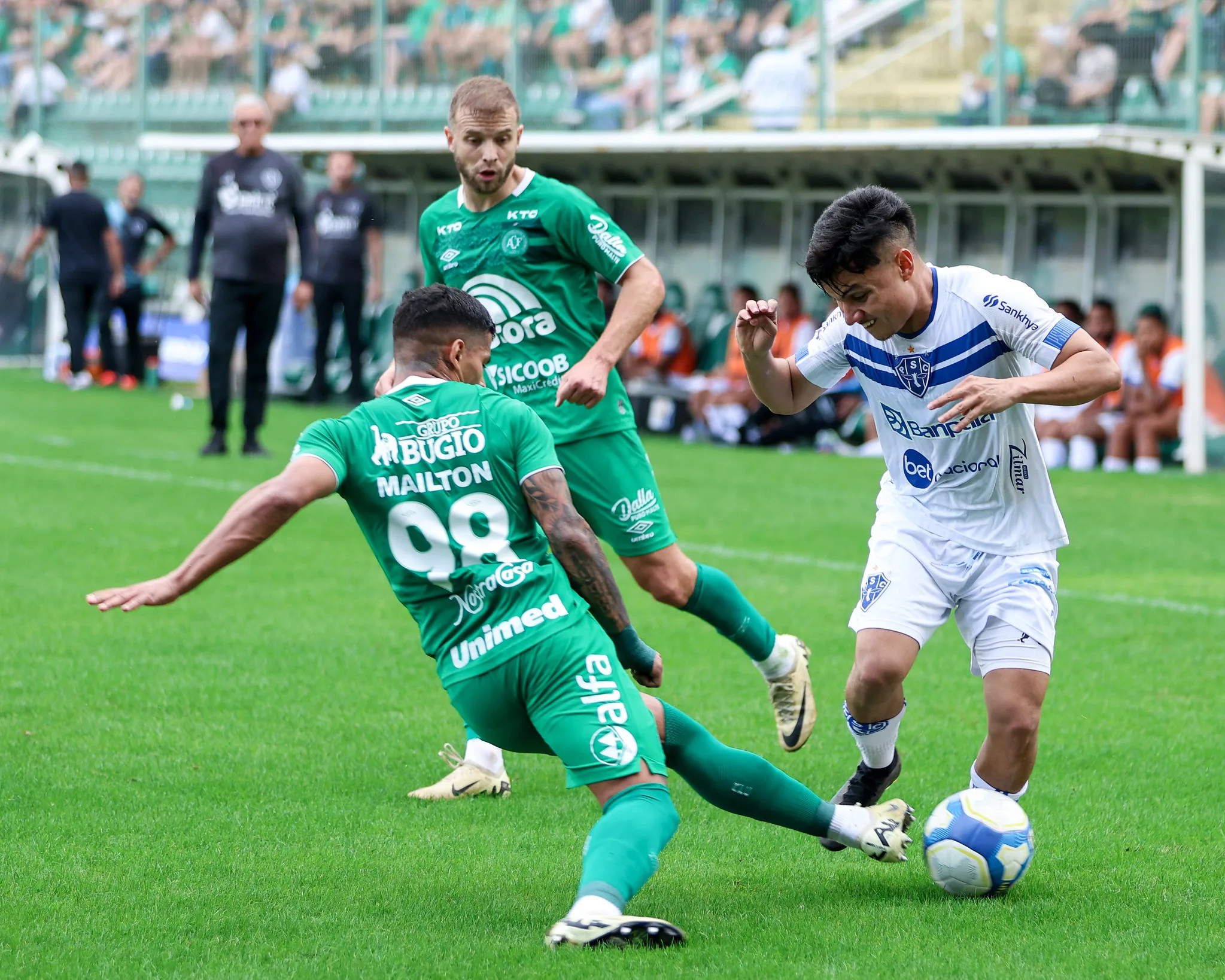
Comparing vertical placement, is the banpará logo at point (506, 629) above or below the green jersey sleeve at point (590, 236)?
below

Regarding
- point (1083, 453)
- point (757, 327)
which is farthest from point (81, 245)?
point (757, 327)

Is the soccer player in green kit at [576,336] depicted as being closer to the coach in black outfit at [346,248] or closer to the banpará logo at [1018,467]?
the banpará logo at [1018,467]

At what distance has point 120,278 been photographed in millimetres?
21125

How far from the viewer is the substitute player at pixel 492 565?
3850mm

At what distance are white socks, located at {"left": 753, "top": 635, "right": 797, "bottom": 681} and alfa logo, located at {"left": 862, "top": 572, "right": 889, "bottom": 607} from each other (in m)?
1.15

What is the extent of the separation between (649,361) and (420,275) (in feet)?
16.3

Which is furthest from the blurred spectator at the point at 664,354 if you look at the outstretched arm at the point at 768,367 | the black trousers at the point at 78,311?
the outstretched arm at the point at 768,367

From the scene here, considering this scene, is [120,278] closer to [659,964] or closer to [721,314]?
[721,314]

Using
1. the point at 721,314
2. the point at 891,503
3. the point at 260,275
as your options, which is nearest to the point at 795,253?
the point at 721,314

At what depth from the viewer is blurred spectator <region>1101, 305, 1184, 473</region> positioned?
50.5 ft

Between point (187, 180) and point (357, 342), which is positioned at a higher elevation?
point (187, 180)

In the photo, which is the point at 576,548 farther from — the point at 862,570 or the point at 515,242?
the point at 862,570

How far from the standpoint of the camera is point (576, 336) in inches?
232

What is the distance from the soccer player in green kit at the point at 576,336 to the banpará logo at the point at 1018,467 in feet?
4.64
